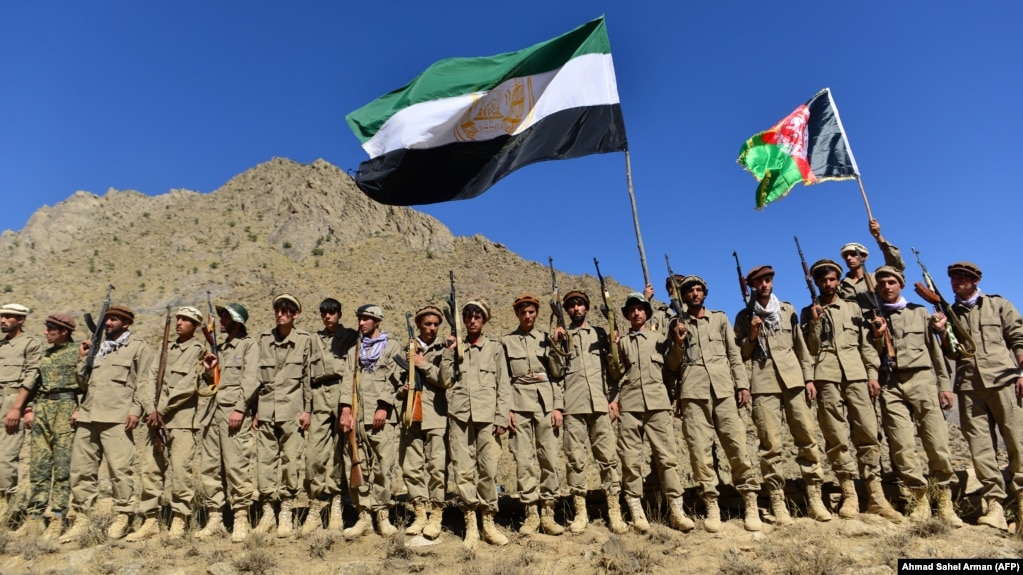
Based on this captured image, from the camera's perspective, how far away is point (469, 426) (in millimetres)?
5984

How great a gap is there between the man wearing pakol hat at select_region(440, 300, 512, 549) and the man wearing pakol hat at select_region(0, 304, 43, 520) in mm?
4678

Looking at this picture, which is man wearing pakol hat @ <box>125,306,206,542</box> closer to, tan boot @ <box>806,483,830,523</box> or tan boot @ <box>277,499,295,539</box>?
tan boot @ <box>277,499,295,539</box>

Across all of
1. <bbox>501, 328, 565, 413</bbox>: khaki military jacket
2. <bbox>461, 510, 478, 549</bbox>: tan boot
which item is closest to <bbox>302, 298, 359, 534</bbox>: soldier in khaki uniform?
<bbox>461, 510, 478, 549</bbox>: tan boot

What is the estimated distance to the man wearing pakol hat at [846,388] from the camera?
19.1 ft

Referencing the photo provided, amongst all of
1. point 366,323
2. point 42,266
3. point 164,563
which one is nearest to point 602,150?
point 366,323

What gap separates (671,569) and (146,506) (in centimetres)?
517

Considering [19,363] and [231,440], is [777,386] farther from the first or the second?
[19,363]

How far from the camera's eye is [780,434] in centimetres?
582

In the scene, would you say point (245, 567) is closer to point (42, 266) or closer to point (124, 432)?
point (124, 432)

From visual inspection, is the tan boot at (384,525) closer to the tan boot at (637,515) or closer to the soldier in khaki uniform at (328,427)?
the soldier in khaki uniform at (328,427)

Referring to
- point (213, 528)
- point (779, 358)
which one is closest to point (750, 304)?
point (779, 358)

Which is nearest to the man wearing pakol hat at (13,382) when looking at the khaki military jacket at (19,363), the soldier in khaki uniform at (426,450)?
the khaki military jacket at (19,363)

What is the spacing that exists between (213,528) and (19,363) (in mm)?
3015

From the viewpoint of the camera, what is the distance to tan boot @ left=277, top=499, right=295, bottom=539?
5.95 meters
